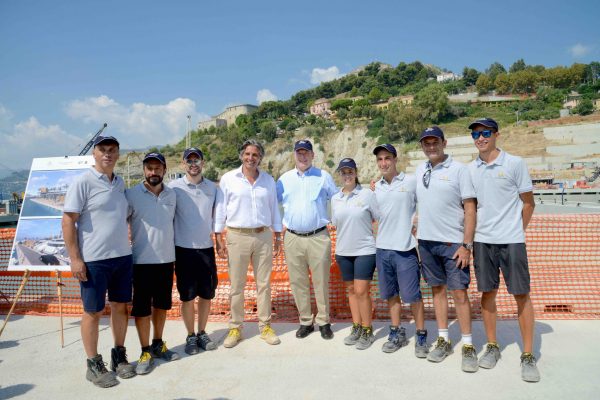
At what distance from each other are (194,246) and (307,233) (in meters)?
1.13

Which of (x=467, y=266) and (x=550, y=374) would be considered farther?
(x=467, y=266)

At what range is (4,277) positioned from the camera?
5375 mm

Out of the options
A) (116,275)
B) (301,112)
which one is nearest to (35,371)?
(116,275)

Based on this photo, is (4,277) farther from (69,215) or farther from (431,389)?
(431,389)

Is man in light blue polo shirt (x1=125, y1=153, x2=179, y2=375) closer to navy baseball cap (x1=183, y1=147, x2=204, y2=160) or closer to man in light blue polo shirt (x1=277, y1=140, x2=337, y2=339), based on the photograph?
navy baseball cap (x1=183, y1=147, x2=204, y2=160)

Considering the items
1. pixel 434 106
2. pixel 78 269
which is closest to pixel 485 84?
pixel 434 106

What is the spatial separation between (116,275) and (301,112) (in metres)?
A: 125

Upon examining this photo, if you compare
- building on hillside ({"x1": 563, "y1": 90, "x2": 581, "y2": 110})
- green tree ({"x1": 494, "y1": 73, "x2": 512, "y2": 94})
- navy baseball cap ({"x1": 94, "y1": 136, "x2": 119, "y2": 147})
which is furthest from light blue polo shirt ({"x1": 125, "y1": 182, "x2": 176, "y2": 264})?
green tree ({"x1": 494, "y1": 73, "x2": 512, "y2": 94})

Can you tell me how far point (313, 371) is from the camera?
3.07 meters

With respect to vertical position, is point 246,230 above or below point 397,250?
above

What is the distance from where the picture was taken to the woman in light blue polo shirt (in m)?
3.62

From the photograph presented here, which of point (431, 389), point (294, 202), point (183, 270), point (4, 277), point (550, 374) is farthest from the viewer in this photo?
point (4, 277)

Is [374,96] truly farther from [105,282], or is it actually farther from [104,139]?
[105,282]

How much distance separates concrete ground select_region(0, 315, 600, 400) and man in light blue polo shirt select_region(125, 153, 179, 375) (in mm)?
472
